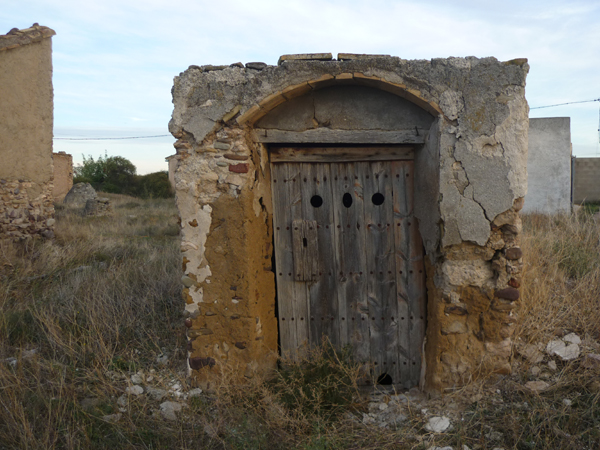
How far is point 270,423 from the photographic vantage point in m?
2.97

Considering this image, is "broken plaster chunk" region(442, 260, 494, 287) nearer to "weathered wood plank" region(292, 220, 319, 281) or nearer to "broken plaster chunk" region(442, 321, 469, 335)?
"broken plaster chunk" region(442, 321, 469, 335)

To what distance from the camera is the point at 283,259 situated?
381 cm

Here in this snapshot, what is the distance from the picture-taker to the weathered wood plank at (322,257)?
3.74m

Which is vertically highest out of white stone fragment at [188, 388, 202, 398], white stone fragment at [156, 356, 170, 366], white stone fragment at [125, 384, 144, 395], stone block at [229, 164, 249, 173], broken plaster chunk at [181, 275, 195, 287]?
stone block at [229, 164, 249, 173]

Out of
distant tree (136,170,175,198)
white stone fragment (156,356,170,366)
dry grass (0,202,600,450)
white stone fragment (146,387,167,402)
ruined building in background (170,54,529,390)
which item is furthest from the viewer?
distant tree (136,170,175,198)

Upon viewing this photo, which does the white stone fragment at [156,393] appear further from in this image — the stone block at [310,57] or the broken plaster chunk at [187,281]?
the stone block at [310,57]

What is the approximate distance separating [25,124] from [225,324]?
6380 millimetres

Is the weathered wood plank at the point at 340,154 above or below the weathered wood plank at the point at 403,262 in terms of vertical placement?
above

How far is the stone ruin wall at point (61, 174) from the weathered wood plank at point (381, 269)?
50.7 ft

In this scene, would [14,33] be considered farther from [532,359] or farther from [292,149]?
[532,359]

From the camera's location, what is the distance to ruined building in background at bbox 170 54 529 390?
10.5 ft

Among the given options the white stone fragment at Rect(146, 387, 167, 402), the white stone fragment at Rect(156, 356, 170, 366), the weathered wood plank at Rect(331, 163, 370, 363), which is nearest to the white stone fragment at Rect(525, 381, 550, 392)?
the weathered wood plank at Rect(331, 163, 370, 363)

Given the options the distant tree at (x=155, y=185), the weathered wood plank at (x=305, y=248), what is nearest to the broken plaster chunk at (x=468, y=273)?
the weathered wood plank at (x=305, y=248)

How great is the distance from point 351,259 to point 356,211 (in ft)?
1.32
